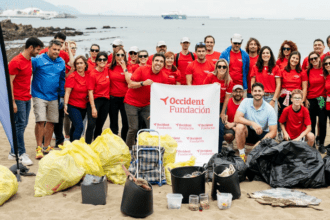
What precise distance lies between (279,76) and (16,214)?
537 centimetres

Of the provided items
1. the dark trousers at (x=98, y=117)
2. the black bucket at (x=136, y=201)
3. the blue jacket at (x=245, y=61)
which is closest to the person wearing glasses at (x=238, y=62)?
the blue jacket at (x=245, y=61)

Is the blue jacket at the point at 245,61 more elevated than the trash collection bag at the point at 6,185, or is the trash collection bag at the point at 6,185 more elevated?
the blue jacket at the point at 245,61

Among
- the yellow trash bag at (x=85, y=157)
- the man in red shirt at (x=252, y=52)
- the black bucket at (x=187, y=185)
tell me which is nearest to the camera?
the black bucket at (x=187, y=185)

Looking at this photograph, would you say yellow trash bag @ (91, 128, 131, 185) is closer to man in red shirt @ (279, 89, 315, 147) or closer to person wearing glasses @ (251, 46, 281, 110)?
man in red shirt @ (279, 89, 315, 147)

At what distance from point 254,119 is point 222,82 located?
0.91m

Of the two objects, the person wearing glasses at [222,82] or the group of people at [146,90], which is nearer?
the group of people at [146,90]

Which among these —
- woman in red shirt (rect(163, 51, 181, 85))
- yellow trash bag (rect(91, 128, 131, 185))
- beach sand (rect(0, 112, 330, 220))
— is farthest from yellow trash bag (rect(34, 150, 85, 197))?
woman in red shirt (rect(163, 51, 181, 85))

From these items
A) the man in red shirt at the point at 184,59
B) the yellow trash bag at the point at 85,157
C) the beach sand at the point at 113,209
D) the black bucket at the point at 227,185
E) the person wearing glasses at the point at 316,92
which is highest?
the man in red shirt at the point at 184,59

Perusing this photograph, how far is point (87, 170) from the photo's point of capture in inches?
202

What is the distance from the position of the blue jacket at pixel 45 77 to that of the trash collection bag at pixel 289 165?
3.70m

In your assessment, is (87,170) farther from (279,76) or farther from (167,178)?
(279,76)

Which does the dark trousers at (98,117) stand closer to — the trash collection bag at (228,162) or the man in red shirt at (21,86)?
the man in red shirt at (21,86)

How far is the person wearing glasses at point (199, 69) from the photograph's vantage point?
687 centimetres

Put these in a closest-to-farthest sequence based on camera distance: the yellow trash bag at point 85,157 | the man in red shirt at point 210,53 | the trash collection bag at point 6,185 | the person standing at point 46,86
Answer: the trash collection bag at point 6,185 < the yellow trash bag at point 85,157 < the person standing at point 46,86 < the man in red shirt at point 210,53
